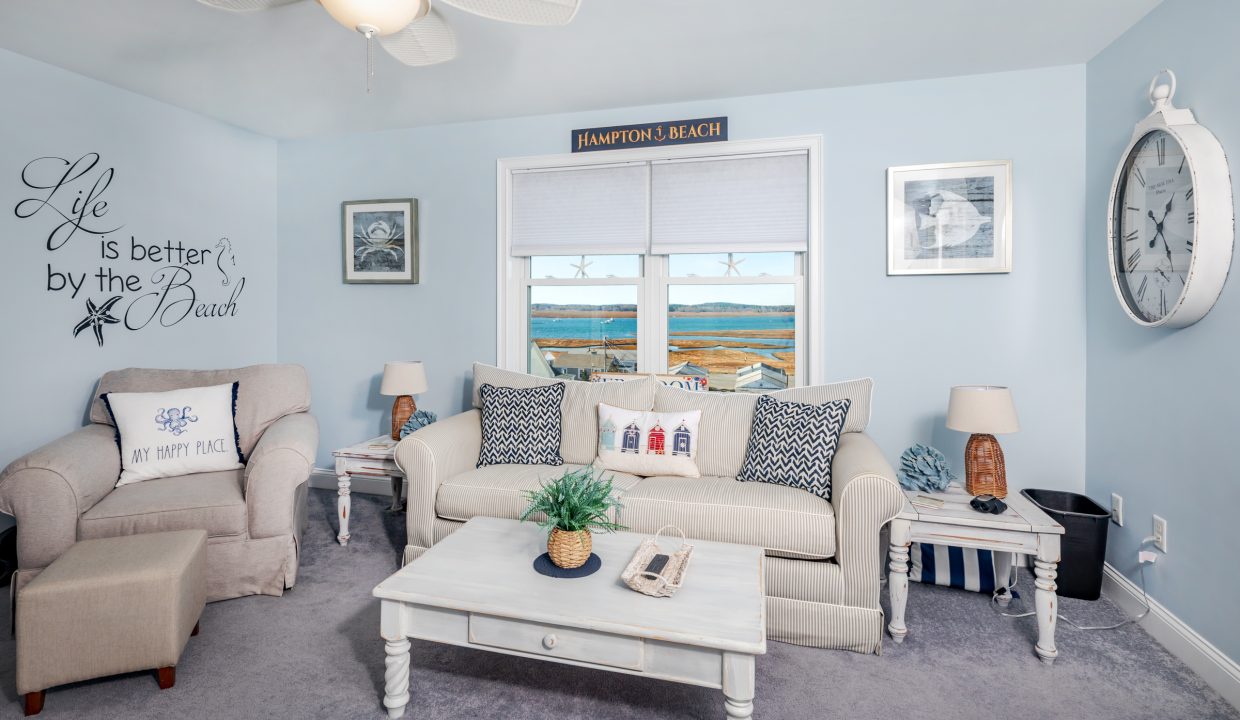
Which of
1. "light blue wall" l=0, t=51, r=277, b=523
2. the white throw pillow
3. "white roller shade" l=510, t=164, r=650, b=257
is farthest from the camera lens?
"white roller shade" l=510, t=164, r=650, b=257

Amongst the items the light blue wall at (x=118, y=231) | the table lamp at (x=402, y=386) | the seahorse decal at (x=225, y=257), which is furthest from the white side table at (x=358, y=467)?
the seahorse decal at (x=225, y=257)

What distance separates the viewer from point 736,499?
241 cm

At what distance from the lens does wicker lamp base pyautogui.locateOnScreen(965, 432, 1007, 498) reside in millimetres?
2514

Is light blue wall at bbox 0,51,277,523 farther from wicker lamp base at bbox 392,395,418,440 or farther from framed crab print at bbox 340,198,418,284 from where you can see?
wicker lamp base at bbox 392,395,418,440

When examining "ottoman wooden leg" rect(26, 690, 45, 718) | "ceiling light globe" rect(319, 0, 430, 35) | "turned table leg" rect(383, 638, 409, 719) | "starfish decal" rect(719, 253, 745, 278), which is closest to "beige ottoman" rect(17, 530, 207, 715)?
"ottoman wooden leg" rect(26, 690, 45, 718)

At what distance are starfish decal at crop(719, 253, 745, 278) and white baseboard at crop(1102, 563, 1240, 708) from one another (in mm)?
2211

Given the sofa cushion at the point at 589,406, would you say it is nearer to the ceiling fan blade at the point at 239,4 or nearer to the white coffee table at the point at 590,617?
the white coffee table at the point at 590,617

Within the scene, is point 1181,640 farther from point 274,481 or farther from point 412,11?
point 274,481

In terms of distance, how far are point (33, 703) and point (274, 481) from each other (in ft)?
3.19

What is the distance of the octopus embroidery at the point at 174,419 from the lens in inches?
110

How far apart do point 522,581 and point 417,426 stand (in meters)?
1.85

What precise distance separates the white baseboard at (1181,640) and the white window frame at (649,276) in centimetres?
151

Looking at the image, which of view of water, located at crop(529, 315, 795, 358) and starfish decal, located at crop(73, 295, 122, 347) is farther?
view of water, located at crop(529, 315, 795, 358)

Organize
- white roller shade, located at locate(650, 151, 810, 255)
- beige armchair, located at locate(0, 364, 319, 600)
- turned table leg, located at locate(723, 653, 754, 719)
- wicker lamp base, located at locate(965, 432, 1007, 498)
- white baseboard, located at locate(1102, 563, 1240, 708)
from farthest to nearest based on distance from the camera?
white roller shade, located at locate(650, 151, 810, 255), wicker lamp base, located at locate(965, 432, 1007, 498), beige armchair, located at locate(0, 364, 319, 600), white baseboard, located at locate(1102, 563, 1240, 708), turned table leg, located at locate(723, 653, 754, 719)
